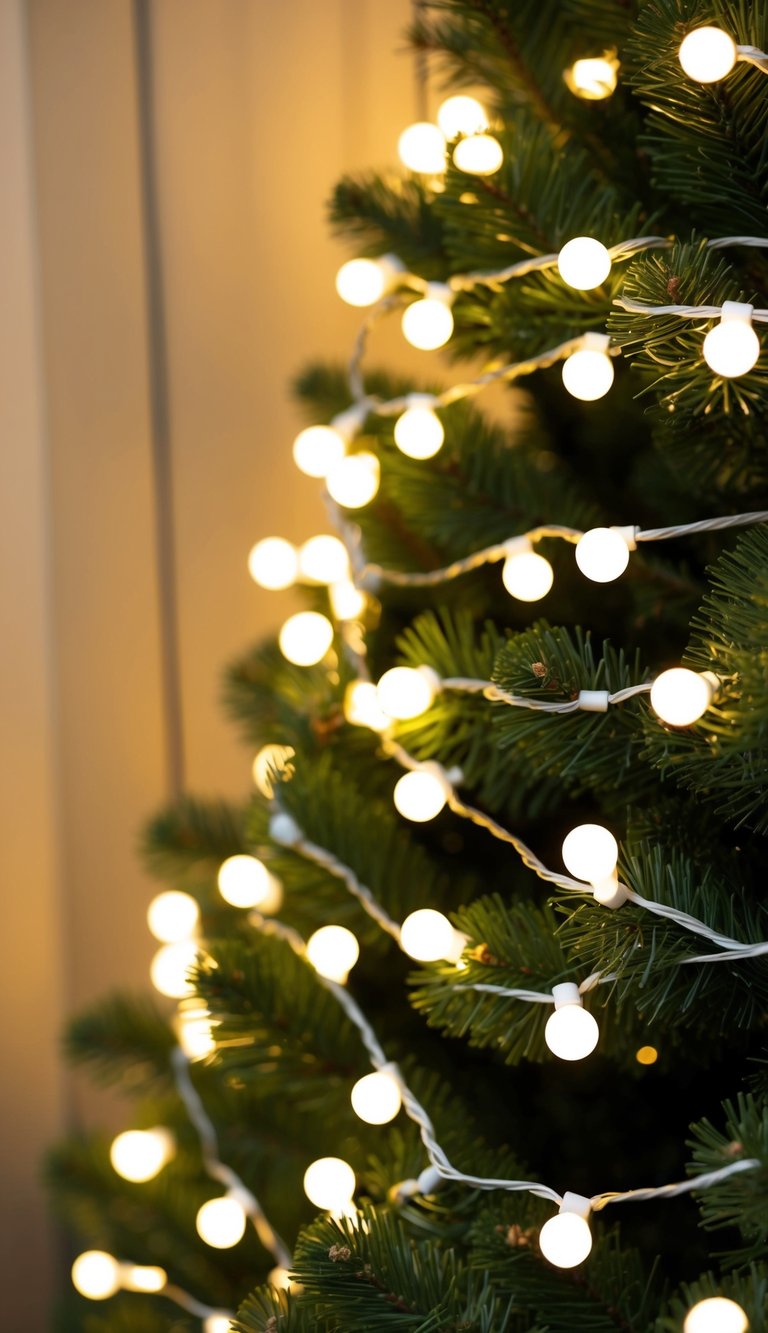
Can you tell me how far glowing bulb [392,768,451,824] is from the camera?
47 cm

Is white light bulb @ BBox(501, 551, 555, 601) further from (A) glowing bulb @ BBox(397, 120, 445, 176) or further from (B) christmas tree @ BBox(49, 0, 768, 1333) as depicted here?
(A) glowing bulb @ BBox(397, 120, 445, 176)

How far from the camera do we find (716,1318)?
0.30m

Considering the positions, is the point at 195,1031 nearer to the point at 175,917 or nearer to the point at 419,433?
the point at 175,917

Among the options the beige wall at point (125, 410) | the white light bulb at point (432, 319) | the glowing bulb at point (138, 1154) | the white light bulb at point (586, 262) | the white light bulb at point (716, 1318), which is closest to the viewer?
the white light bulb at point (716, 1318)

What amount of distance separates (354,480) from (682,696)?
10.6 inches

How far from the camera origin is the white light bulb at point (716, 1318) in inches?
11.6

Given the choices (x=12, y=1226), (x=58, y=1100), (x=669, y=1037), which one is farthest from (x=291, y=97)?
(x=12, y=1226)

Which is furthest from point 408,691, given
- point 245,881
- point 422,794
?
point 245,881

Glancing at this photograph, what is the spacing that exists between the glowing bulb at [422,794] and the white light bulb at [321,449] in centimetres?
20

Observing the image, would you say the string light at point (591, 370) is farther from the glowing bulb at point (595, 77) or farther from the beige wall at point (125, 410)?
the beige wall at point (125, 410)

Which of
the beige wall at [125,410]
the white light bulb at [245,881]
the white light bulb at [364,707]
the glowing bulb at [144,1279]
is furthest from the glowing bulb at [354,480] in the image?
the glowing bulb at [144,1279]

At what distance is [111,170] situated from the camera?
81cm

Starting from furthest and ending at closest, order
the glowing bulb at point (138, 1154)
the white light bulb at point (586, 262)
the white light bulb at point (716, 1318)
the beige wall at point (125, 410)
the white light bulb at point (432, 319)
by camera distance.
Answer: the beige wall at point (125, 410)
the glowing bulb at point (138, 1154)
the white light bulb at point (432, 319)
the white light bulb at point (586, 262)
the white light bulb at point (716, 1318)

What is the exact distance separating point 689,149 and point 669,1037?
37 cm
